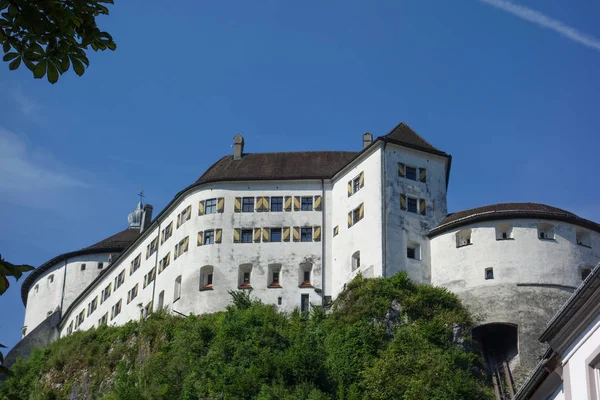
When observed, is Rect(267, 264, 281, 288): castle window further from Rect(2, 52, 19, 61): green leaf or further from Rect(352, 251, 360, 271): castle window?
Rect(2, 52, 19, 61): green leaf

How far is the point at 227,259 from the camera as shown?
208 ft

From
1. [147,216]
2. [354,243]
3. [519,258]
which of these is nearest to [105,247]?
[147,216]

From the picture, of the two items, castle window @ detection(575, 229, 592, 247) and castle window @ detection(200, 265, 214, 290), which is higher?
castle window @ detection(575, 229, 592, 247)

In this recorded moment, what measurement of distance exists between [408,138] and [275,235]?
1037cm

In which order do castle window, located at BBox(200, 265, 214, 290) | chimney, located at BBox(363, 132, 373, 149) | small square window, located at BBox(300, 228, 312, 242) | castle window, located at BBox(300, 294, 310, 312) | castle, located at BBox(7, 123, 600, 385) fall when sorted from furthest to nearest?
chimney, located at BBox(363, 132, 373, 149)
castle window, located at BBox(200, 265, 214, 290)
small square window, located at BBox(300, 228, 312, 242)
castle window, located at BBox(300, 294, 310, 312)
castle, located at BBox(7, 123, 600, 385)

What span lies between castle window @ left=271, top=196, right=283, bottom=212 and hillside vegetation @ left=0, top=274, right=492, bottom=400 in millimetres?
6543

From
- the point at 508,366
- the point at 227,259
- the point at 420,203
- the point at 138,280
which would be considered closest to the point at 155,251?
the point at 138,280

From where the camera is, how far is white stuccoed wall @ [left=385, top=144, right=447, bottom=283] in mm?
57406

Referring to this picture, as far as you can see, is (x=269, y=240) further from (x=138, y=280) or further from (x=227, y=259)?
(x=138, y=280)

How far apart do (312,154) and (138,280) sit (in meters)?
15.6

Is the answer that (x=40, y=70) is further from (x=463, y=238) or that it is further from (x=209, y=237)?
(x=209, y=237)

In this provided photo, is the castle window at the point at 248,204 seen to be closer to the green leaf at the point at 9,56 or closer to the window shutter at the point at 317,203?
the window shutter at the point at 317,203

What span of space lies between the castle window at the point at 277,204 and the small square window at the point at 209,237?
420cm

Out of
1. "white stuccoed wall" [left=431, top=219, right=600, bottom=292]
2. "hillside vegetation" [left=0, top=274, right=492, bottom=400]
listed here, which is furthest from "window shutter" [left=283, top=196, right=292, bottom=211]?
"white stuccoed wall" [left=431, top=219, right=600, bottom=292]
